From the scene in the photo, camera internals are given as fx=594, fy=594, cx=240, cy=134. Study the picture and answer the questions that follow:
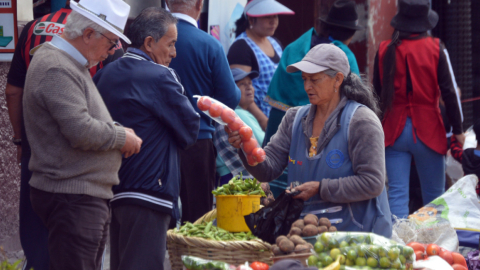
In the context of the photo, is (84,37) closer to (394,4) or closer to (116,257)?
(116,257)

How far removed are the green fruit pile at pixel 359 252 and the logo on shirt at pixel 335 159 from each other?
528mm

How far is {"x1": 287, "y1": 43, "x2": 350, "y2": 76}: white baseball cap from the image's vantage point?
3135mm

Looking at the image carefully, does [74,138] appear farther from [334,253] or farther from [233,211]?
[334,253]

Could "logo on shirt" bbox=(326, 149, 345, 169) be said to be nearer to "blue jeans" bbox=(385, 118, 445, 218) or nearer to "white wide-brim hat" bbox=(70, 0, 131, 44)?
"white wide-brim hat" bbox=(70, 0, 131, 44)

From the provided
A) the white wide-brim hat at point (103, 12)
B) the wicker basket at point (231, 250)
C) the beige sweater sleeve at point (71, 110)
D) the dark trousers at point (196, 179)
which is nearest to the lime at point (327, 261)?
the wicker basket at point (231, 250)

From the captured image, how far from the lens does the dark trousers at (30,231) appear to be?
343 cm

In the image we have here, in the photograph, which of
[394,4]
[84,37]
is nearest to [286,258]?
[84,37]

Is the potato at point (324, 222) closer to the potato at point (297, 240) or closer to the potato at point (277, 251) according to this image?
the potato at point (297, 240)

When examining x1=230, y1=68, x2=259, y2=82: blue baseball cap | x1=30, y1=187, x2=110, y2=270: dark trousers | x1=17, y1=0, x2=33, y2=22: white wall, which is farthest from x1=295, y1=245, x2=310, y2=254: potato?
x1=17, y1=0, x2=33, y2=22: white wall

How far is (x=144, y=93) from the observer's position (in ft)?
10.4

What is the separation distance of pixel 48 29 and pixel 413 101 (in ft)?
9.80

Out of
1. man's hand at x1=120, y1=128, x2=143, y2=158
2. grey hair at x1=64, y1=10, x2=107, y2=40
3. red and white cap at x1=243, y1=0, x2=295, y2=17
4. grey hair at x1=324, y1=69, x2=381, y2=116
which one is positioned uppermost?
grey hair at x1=64, y1=10, x2=107, y2=40

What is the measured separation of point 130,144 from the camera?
2.89m

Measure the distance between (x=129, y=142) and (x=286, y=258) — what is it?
941mm
